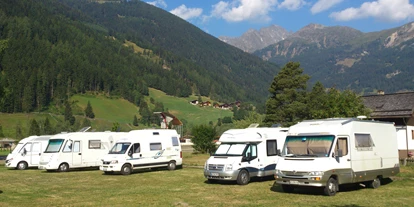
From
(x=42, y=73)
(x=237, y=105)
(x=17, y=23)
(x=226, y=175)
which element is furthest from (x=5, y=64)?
(x=226, y=175)

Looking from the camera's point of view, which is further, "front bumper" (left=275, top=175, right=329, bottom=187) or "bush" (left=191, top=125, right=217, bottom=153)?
"bush" (left=191, top=125, right=217, bottom=153)

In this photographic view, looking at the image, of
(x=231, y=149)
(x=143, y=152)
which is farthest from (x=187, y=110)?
(x=231, y=149)

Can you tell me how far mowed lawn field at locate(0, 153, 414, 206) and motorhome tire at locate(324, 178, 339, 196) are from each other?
0.81 feet

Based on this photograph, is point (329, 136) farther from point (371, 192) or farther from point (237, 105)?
point (237, 105)

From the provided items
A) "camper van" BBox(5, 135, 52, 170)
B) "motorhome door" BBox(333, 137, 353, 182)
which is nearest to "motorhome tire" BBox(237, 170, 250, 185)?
"motorhome door" BBox(333, 137, 353, 182)

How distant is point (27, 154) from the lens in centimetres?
2956

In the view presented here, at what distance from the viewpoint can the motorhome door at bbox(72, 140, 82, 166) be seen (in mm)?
26938

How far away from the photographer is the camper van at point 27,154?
29141 millimetres

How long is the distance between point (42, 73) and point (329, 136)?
155809mm

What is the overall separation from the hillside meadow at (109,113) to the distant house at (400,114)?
8802 centimetres

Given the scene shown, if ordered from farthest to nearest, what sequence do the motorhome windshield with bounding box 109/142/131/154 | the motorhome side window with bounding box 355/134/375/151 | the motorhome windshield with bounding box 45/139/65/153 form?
the motorhome windshield with bounding box 45/139/65/153
the motorhome windshield with bounding box 109/142/131/154
the motorhome side window with bounding box 355/134/375/151

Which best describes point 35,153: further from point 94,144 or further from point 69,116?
point 69,116

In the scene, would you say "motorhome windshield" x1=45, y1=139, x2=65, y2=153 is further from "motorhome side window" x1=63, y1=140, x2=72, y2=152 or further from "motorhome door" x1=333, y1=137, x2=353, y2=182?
"motorhome door" x1=333, y1=137, x2=353, y2=182

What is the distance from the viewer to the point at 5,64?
153 m
